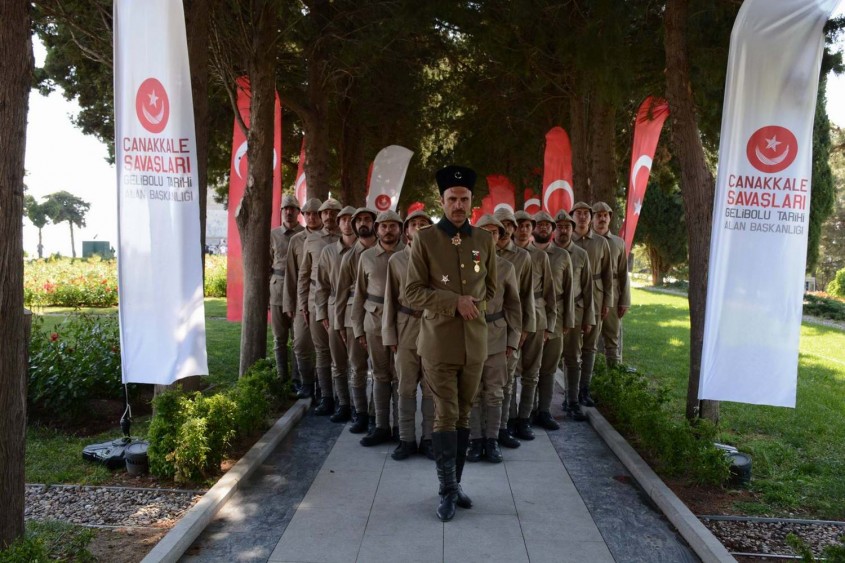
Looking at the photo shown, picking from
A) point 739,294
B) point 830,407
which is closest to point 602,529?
point 739,294

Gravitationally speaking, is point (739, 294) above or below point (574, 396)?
above

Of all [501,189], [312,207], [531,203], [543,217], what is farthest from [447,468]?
[501,189]

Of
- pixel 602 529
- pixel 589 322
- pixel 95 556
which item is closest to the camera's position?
pixel 95 556

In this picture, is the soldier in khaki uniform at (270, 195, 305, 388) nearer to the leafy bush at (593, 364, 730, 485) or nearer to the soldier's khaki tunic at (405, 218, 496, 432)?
the leafy bush at (593, 364, 730, 485)

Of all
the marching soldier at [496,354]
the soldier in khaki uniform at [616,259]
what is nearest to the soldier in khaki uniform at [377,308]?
the marching soldier at [496,354]

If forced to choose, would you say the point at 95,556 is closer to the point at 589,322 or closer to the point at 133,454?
the point at 133,454

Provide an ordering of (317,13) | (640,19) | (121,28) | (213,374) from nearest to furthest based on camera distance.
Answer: (121,28), (640,19), (213,374), (317,13)

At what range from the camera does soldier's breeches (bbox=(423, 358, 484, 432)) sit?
497 centimetres

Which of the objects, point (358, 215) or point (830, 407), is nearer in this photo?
point (358, 215)

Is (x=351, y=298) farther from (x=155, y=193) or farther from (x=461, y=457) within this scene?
(x=461, y=457)

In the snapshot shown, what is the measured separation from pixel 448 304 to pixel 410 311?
124 centimetres

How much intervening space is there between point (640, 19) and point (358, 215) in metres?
4.28

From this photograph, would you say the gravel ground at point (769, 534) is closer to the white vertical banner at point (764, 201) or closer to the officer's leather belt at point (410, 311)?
the white vertical banner at point (764, 201)

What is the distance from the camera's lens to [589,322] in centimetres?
794
